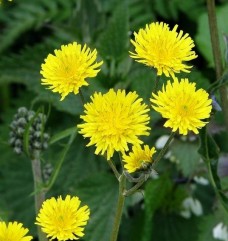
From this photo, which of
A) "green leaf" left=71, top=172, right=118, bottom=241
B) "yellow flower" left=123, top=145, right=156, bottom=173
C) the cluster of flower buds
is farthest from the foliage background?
"yellow flower" left=123, top=145, right=156, bottom=173

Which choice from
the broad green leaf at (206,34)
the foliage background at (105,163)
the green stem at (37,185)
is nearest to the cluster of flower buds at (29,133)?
the green stem at (37,185)

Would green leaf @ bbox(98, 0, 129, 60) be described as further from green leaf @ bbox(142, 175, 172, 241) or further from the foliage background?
green leaf @ bbox(142, 175, 172, 241)

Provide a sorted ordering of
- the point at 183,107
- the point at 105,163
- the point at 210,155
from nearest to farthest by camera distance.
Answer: the point at 183,107, the point at 210,155, the point at 105,163

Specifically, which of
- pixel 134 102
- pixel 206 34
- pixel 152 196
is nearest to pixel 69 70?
pixel 134 102

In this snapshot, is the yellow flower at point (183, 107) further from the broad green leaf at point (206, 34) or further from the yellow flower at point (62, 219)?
the broad green leaf at point (206, 34)

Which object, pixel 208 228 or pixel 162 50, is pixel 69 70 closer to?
pixel 162 50

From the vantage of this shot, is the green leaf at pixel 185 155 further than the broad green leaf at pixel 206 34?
No

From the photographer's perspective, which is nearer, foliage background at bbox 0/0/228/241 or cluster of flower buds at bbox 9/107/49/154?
cluster of flower buds at bbox 9/107/49/154
